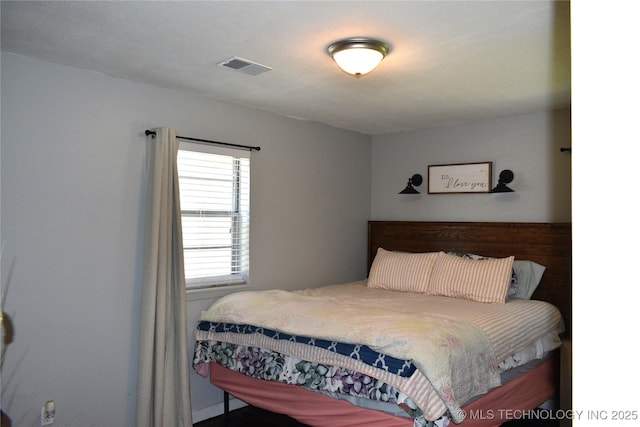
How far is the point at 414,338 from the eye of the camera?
2.27 m

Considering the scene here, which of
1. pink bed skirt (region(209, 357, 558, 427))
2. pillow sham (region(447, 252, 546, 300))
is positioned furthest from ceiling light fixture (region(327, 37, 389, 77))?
pillow sham (region(447, 252, 546, 300))

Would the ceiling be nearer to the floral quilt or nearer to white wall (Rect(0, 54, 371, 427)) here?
white wall (Rect(0, 54, 371, 427))

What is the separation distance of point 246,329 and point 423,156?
2.44m

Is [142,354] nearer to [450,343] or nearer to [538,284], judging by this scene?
[450,343]

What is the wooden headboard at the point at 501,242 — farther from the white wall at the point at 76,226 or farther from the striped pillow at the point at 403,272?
the white wall at the point at 76,226

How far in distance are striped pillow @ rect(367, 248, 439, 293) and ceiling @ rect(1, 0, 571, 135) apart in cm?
127

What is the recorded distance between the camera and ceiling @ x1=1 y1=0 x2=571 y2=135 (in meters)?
1.97

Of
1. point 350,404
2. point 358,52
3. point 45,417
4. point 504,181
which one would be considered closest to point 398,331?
point 350,404

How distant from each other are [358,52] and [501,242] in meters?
2.36

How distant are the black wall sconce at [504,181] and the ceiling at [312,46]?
613 mm

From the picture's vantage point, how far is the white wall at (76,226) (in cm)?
251

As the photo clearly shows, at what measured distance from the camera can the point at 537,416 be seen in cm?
329

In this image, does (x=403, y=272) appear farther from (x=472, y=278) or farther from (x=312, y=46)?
(x=312, y=46)
